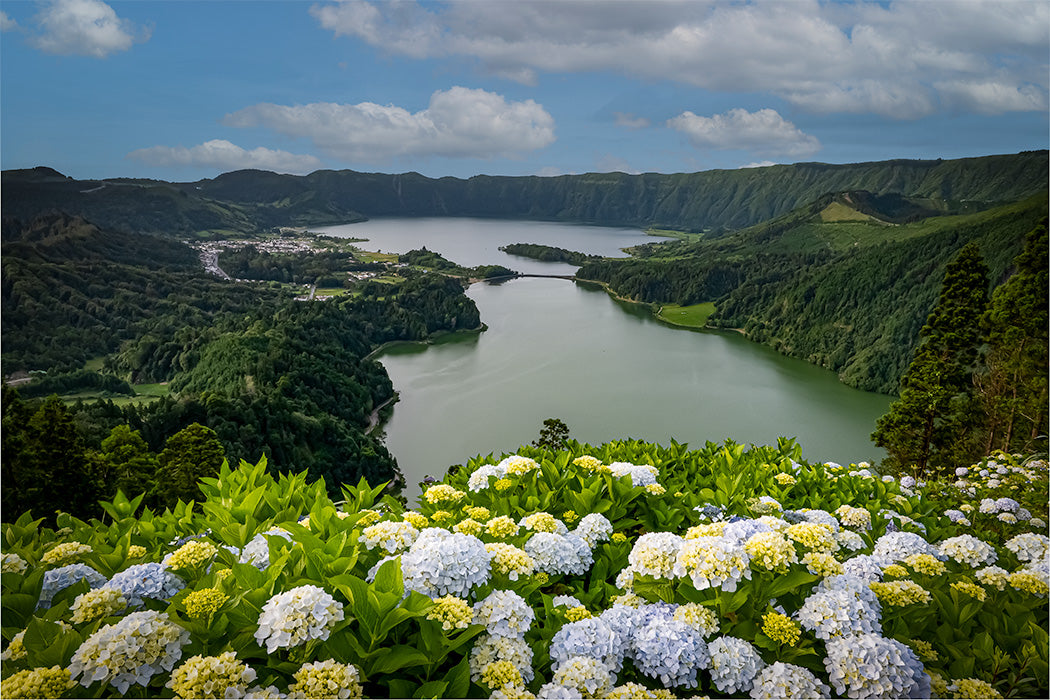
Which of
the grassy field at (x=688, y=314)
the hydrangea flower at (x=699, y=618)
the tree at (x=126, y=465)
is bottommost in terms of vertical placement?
the grassy field at (x=688, y=314)

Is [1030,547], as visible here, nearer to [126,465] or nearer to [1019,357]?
[1019,357]

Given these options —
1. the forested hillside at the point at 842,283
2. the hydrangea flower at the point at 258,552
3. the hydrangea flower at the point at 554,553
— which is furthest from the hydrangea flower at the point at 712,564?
the forested hillside at the point at 842,283

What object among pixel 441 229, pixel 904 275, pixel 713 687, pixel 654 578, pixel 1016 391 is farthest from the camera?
pixel 441 229

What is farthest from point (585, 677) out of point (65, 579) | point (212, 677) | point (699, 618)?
point (65, 579)

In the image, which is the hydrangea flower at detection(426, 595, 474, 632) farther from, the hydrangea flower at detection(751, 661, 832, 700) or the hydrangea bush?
the hydrangea flower at detection(751, 661, 832, 700)

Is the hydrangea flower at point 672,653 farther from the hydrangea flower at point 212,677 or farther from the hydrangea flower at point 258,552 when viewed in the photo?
the hydrangea flower at point 258,552

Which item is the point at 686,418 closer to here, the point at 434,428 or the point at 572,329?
the point at 434,428

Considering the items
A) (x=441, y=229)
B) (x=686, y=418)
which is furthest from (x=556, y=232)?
(x=686, y=418)
